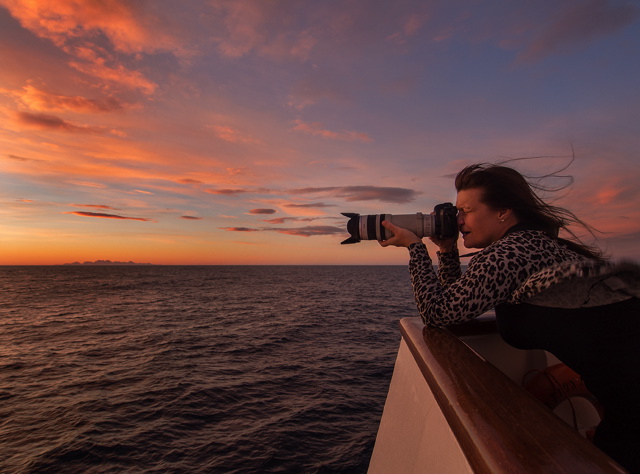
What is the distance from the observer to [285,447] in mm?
6402

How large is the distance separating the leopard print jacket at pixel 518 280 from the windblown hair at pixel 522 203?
157 millimetres

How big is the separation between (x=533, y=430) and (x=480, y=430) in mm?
129

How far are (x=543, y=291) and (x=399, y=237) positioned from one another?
846 mm

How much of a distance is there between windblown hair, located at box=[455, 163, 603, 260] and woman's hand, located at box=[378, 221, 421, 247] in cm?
41

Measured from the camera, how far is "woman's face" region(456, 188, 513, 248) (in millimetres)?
1641

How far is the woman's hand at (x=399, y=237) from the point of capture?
6.14 ft

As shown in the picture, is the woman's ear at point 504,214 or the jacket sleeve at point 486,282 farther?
the woman's ear at point 504,214

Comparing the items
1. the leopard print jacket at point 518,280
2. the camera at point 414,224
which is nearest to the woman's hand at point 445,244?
the camera at point 414,224

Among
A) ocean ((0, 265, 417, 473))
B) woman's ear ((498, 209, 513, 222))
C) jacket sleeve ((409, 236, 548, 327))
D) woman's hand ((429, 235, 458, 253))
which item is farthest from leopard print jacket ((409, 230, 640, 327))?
ocean ((0, 265, 417, 473))

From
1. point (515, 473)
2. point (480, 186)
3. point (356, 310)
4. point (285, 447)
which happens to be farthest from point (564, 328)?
point (356, 310)

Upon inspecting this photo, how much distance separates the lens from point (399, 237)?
190cm

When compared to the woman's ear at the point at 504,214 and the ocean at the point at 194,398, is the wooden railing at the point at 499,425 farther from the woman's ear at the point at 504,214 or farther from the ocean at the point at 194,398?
the ocean at the point at 194,398

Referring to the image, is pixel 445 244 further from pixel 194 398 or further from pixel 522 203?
pixel 194 398

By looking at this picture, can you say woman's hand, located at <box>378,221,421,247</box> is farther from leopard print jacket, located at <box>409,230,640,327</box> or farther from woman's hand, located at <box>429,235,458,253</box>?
woman's hand, located at <box>429,235,458,253</box>
